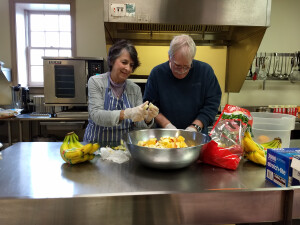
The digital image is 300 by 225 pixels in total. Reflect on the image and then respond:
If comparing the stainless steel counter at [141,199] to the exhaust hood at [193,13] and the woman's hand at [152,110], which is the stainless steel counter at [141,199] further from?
the exhaust hood at [193,13]

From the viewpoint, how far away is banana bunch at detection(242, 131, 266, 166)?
109cm

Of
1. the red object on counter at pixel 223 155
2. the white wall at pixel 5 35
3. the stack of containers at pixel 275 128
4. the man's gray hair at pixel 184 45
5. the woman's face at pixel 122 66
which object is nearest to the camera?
the red object on counter at pixel 223 155

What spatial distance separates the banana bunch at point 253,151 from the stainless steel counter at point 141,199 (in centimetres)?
15

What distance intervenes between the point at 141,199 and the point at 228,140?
1.76ft

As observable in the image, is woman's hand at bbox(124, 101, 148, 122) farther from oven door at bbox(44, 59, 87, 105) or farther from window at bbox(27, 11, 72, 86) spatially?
window at bbox(27, 11, 72, 86)

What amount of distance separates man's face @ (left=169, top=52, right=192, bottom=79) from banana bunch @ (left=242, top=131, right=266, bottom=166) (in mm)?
608

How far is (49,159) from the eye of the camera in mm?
1154

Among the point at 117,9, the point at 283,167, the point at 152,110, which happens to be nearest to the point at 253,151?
the point at 283,167

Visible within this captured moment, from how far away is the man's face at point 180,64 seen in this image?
147cm

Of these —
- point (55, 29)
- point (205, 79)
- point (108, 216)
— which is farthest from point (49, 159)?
point (55, 29)

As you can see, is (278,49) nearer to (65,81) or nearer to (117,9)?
(117,9)

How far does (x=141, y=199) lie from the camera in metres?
0.78

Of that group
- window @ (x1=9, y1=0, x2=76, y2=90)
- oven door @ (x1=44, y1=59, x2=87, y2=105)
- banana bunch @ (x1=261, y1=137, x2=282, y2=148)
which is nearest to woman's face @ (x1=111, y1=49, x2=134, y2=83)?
banana bunch @ (x1=261, y1=137, x2=282, y2=148)

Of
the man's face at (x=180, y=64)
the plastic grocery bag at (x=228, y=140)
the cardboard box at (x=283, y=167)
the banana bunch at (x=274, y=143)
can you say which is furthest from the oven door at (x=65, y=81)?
the cardboard box at (x=283, y=167)
